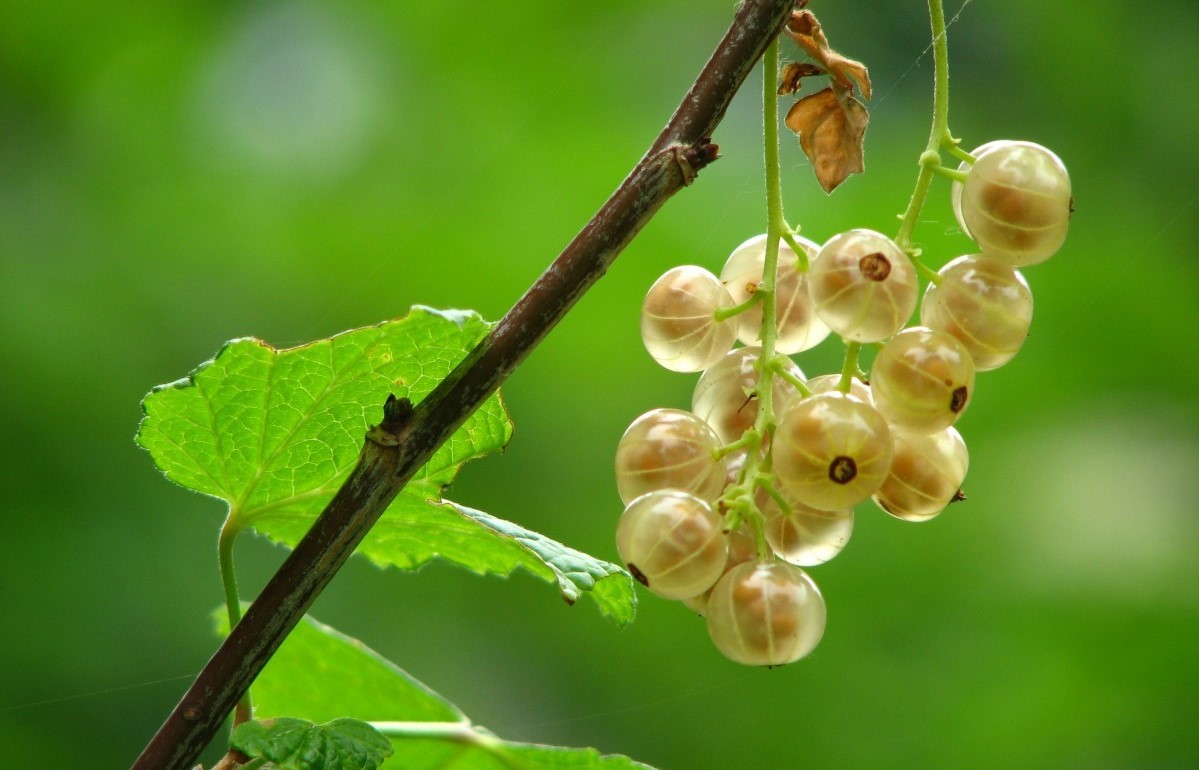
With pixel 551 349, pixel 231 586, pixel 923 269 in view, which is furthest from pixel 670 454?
pixel 551 349

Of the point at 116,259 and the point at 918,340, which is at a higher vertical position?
the point at 116,259

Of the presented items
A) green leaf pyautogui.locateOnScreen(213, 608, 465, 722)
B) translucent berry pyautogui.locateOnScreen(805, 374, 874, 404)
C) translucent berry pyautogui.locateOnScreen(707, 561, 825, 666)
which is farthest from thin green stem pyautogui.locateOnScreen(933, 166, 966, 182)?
green leaf pyautogui.locateOnScreen(213, 608, 465, 722)

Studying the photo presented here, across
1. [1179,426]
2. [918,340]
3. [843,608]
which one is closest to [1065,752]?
[843,608]

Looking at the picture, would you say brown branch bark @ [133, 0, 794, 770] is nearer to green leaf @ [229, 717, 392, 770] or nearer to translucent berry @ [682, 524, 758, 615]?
green leaf @ [229, 717, 392, 770]

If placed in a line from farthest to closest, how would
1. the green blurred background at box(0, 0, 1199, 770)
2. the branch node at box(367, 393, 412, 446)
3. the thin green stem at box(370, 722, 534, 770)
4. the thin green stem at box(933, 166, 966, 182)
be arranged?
the green blurred background at box(0, 0, 1199, 770) < the thin green stem at box(370, 722, 534, 770) < the thin green stem at box(933, 166, 966, 182) < the branch node at box(367, 393, 412, 446)

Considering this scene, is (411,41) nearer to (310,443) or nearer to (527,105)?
(527,105)

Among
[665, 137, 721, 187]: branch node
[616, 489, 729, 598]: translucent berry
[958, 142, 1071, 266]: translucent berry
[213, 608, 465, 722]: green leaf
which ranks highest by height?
[958, 142, 1071, 266]: translucent berry

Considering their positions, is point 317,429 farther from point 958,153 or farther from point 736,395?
point 958,153
